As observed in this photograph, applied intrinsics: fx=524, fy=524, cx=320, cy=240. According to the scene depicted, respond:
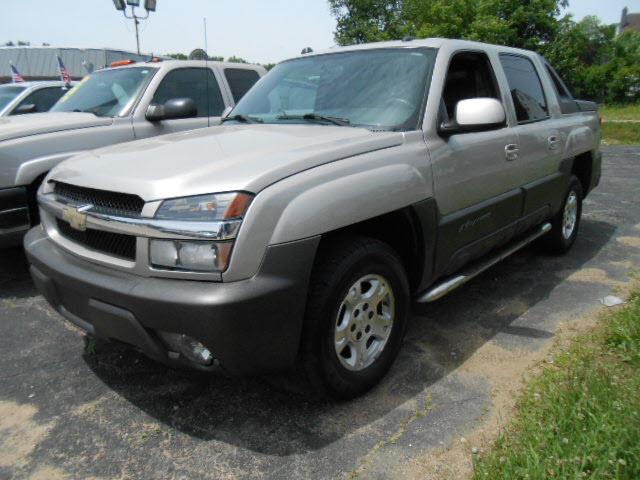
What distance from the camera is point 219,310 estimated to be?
1.94 m

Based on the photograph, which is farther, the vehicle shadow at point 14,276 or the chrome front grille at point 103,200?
the vehicle shadow at point 14,276

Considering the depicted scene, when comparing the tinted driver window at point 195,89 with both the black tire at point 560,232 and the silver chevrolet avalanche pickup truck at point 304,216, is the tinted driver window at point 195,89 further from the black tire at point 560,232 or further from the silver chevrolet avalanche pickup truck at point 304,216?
the black tire at point 560,232

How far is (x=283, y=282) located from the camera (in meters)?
2.06

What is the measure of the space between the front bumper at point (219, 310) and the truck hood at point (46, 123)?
2.40m

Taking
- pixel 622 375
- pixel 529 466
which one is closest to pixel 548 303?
pixel 622 375

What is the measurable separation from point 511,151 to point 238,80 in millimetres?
3396

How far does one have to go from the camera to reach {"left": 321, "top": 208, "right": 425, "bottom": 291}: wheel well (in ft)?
8.59

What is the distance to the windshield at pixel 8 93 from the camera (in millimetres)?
7758

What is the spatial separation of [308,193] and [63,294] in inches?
49.3

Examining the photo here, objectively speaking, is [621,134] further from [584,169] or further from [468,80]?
[468,80]

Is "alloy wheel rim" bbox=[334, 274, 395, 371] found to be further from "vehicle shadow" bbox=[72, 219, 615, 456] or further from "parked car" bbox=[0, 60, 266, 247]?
"parked car" bbox=[0, 60, 266, 247]

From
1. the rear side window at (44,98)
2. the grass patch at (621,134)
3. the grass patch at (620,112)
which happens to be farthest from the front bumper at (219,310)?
the grass patch at (620,112)

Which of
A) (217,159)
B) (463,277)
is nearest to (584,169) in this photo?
(463,277)

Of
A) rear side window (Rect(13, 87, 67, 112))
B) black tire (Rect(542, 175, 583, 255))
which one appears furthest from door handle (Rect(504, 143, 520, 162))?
rear side window (Rect(13, 87, 67, 112))
